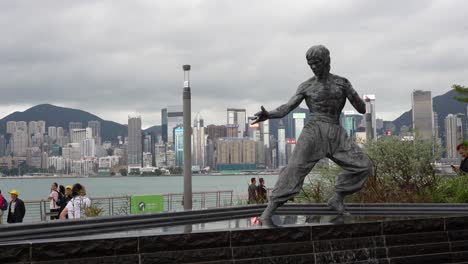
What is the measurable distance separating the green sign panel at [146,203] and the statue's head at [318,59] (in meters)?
9.72

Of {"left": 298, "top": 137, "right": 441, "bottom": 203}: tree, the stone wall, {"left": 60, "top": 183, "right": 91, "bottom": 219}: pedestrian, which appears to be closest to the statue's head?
the stone wall

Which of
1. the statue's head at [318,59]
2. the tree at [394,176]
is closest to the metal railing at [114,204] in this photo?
the tree at [394,176]

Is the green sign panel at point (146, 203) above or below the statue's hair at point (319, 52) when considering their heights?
below

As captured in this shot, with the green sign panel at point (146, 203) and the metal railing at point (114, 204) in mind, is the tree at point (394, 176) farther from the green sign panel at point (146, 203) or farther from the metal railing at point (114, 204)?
the green sign panel at point (146, 203)

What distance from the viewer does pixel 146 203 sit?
18.0 m

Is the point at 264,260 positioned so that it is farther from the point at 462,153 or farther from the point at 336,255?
the point at 462,153

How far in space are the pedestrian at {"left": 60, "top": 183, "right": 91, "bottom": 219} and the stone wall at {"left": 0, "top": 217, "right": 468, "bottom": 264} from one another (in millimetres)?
5220

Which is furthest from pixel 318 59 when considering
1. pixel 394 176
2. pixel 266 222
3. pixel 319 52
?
pixel 394 176

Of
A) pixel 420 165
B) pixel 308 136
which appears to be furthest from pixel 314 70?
pixel 420 165

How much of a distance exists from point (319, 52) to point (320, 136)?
111 cm

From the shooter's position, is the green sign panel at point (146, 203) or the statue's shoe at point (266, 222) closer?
the statue's shoe at point (266, 222)

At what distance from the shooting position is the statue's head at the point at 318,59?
334 inches

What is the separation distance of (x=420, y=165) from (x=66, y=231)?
10397 millimetres

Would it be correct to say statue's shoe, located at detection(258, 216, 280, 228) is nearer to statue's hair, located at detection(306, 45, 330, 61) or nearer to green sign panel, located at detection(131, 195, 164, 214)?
statue's hair, located at detection(306, 45, 330, 61)
